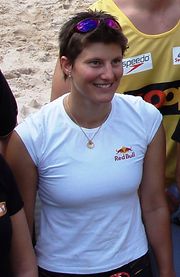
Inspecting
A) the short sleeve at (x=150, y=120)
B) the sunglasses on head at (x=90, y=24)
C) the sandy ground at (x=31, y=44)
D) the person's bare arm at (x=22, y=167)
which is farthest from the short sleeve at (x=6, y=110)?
the sandy ground at (x=31, y=44)

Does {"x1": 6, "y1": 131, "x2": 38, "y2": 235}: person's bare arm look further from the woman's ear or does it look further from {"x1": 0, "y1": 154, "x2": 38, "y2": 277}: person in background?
the woman's ear

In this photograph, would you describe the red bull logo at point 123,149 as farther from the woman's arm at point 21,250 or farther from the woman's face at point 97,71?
the woman's arm at point 21,250

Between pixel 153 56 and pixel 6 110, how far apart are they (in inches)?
22.1

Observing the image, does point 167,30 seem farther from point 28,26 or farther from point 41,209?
point 28,26

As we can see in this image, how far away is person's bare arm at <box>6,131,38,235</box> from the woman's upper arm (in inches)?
13.9

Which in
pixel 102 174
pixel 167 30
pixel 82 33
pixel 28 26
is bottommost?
pixel 28 26

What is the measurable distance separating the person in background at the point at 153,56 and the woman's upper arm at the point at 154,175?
0.88 feet

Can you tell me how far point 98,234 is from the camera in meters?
1.97

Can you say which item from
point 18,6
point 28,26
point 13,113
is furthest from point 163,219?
point 18,6

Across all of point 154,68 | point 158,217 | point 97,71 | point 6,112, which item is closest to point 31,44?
point 154,68

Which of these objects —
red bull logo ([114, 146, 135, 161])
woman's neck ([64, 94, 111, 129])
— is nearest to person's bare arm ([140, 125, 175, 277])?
red bull logo ([114, 146, 135, 161])

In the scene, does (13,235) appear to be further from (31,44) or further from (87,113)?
(31,44)

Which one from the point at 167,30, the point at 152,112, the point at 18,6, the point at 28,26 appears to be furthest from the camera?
the point at 18,6

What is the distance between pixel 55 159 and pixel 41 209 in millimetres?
198
